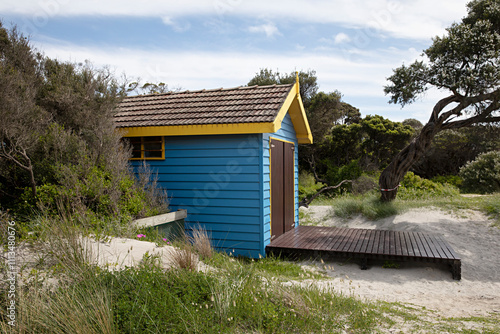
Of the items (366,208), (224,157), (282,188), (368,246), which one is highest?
(224,157)

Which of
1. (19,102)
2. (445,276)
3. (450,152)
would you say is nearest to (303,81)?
(450,152)

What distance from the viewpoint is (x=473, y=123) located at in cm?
1047

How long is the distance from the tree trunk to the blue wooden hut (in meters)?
4.71

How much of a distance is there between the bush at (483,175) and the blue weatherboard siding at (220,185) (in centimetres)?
1341

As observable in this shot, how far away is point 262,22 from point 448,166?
1972cm

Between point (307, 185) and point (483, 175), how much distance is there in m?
8.07

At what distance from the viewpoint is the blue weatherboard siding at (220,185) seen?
7281 mm

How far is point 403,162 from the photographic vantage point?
1155 cm

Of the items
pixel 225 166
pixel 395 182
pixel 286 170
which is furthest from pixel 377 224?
pixel 225 166

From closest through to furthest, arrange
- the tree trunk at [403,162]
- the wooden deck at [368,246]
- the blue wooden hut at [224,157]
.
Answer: the wooden deck at [368,246], the blue wooden hut at [224,157], the tree trunk at [403,162]

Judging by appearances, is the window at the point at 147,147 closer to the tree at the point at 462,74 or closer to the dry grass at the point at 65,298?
the dry grass at the point at 65,298

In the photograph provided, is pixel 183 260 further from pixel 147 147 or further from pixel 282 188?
pixel 282 188

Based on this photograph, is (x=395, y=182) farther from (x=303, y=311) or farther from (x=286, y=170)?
(x=303, y=311)

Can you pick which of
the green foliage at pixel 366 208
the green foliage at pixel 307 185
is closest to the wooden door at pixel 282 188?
the green foliage at pixel 366 208
